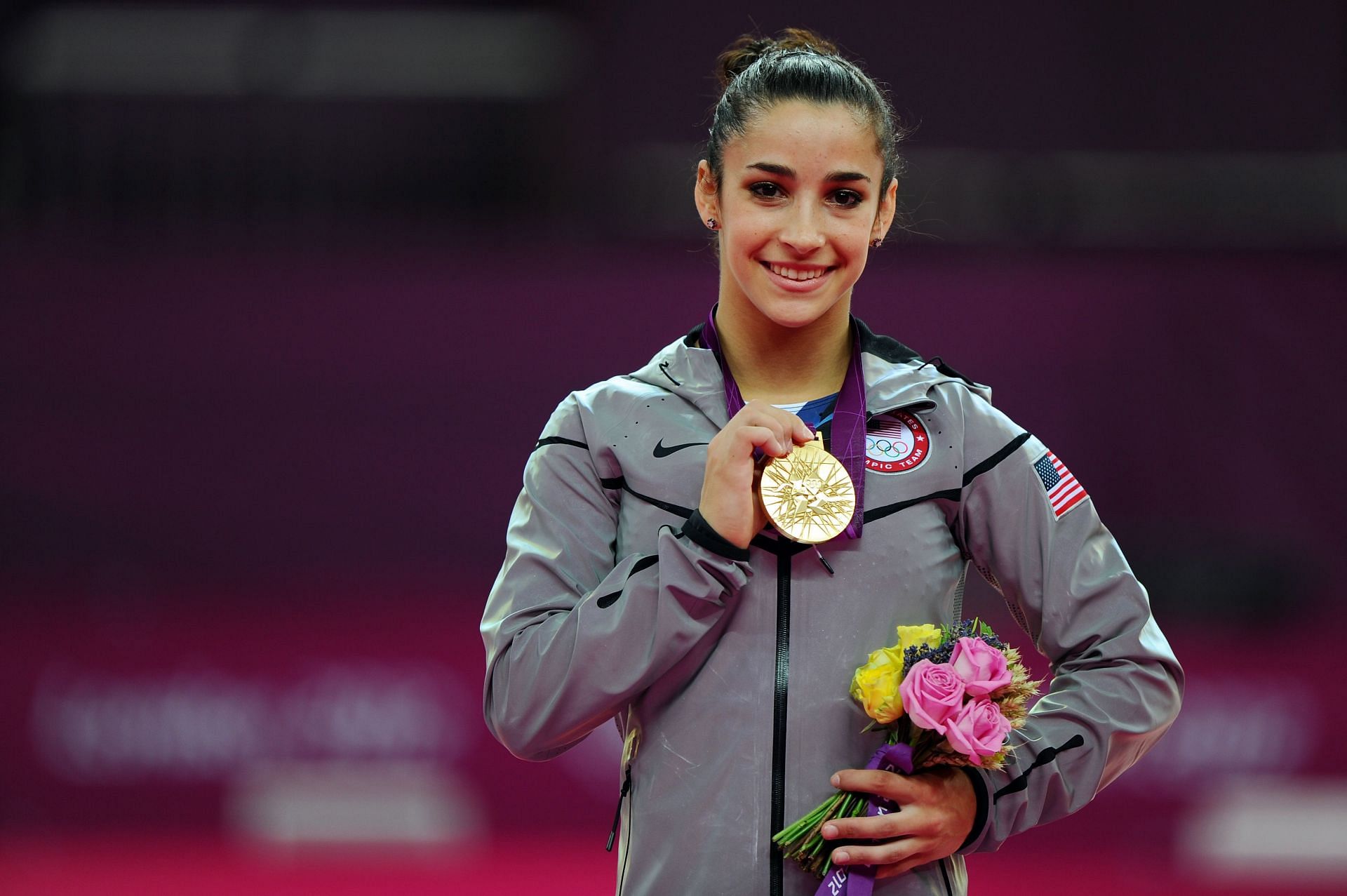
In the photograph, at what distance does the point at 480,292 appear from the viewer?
6352mm

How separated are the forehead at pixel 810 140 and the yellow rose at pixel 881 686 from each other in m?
0.51

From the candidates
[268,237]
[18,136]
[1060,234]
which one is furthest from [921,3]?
[18,136]

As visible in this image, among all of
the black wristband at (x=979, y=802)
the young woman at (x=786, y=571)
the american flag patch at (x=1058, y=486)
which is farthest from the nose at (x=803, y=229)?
the black wristband at (x=979, y=802)

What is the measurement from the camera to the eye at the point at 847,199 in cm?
161

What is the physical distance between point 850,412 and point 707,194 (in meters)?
0.31

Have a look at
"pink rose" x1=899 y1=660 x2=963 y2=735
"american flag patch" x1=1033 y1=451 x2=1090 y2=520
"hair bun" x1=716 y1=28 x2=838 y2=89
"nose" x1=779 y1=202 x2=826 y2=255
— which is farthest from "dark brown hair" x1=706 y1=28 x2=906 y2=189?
"pink rose" x1=899 y1=660 x2=963 y2=735

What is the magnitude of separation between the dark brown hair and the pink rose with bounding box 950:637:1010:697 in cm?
54

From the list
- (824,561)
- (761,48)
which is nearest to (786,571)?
(824,561)

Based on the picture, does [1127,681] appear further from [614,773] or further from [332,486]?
[332,486]

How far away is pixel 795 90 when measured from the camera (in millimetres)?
1610

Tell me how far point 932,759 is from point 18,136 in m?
6.59

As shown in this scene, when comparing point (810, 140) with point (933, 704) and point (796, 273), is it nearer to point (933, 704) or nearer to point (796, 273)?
point (796, 273)

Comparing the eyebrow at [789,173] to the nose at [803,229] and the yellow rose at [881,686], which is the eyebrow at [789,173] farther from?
the yellow rose at [881,686]

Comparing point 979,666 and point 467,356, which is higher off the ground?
point 467,356
